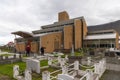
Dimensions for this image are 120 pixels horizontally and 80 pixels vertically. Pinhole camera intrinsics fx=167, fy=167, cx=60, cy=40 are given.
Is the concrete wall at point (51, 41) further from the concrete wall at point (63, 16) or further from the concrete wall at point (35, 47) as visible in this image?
the concrete wall at point (63, 16)

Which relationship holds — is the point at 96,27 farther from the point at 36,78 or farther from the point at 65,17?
the point at 36,78

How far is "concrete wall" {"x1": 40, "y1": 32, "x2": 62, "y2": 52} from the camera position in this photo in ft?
128

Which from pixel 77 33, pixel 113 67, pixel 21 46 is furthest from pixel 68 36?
pixel 113 67

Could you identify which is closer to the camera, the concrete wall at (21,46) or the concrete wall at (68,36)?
the concrete wall at (21,46)

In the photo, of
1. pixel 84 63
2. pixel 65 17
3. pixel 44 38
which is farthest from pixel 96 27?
pixel 84 63

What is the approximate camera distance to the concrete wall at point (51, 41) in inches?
1534

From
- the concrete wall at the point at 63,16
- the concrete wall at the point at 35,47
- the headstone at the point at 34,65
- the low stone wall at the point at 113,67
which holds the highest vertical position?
the concrete wall at the point at 63,16

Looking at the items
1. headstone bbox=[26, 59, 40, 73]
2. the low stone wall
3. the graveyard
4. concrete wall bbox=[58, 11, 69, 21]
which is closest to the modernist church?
concrete wall bbox=[58, 11, 69, 21]

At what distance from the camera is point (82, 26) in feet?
169

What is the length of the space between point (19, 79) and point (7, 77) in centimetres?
128

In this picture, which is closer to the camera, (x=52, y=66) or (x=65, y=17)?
(x=52, y=66)

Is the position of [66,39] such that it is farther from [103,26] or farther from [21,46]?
[103,26]

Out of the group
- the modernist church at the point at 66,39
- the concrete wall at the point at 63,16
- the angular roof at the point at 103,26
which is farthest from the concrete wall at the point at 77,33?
the angular roof at the point at 103,26

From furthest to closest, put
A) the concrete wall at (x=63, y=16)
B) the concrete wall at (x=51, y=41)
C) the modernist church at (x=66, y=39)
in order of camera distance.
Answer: the concrete wall at (x=63, y=16)
the modernist church at (x=66, y=39)
the concrete wall at (x=51, y=41)
